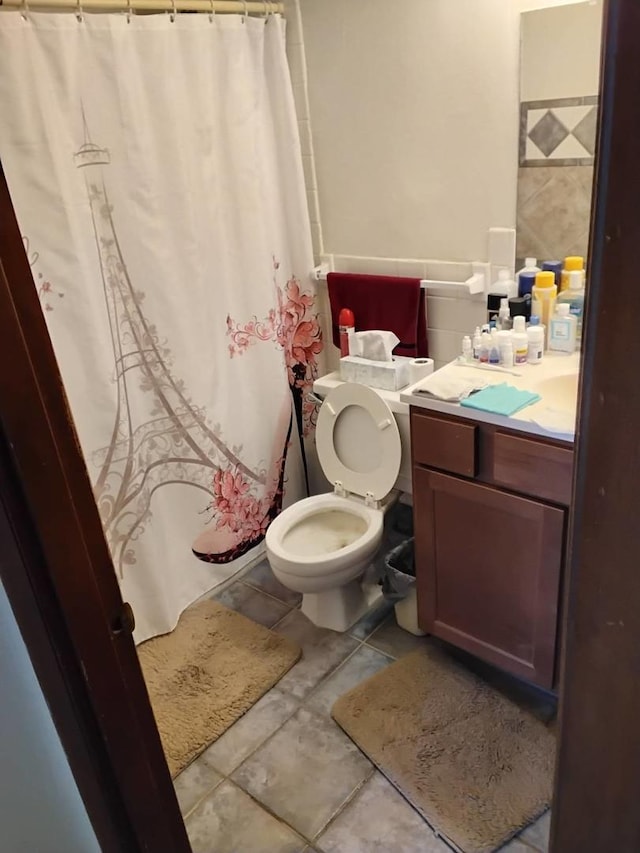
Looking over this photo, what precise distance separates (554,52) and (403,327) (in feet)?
2.87

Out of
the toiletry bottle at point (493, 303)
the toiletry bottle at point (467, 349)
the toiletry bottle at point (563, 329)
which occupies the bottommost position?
the toiletry bottle at point (467, 349)

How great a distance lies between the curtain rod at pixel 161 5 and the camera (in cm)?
162

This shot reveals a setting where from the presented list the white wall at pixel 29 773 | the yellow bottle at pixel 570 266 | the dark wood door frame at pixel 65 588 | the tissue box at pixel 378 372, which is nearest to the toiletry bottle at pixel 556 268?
the yellow bottle at pixel 570 266

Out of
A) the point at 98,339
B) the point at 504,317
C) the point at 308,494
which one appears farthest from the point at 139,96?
the point at 308,494

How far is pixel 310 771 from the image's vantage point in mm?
1743

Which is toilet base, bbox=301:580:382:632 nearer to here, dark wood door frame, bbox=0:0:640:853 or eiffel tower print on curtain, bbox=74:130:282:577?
eiffel tower print on curtain, bbox=74:130:282:577

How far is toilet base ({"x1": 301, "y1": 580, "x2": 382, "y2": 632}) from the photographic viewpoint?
85.4 inches

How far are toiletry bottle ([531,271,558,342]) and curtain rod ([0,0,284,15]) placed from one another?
1215 mm

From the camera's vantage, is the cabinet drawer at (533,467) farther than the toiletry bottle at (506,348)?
No

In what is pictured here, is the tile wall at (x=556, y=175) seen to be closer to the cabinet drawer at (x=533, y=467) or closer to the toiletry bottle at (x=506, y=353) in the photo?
the toiletry bottle at (x=506, y=353)

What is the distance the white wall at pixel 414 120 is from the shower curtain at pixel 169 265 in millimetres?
146

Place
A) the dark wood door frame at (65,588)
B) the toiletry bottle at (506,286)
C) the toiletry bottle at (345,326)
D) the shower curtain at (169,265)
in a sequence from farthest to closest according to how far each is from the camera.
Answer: the toiletry bottle at (345,326) < the toiletry bottle at (506,286) < the shower curtain at (169,265) < the dark wood door frame at (65,588)

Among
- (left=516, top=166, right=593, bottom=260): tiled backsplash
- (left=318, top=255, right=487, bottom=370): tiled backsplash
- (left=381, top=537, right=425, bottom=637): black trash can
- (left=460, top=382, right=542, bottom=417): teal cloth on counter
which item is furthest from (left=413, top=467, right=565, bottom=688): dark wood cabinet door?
(left=516, top=166, right=593, bottom=260): tiled backsplash

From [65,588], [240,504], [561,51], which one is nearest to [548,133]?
[561,51]
